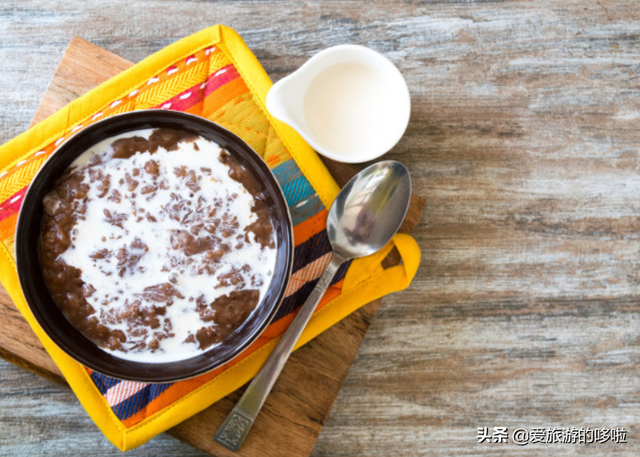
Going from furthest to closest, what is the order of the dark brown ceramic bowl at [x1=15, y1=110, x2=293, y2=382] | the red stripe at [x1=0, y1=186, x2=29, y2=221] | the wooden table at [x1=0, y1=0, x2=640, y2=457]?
1. the wooden table at [x1=0, y1=0, x2=640, y2=457]
2. the red stripe at [x1=0, y1=186, x2=29, y2=221]
3. the dark brown ceramic bowl at [x1=15, y1=110, x2=293, y2=382]

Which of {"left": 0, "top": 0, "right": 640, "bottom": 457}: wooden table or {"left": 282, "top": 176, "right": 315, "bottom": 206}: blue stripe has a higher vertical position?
{"left": 282, "top": 176, "right": 315, "bottom": 206}: blue stripe

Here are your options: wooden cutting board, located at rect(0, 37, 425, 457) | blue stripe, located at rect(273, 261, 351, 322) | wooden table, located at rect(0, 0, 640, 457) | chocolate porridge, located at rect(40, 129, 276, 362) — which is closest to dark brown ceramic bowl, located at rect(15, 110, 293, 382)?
chocolate porridge, located at rect(40, 129, 276, 362)

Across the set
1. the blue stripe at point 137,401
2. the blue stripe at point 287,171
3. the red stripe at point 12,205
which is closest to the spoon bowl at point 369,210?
the blue stripe at point 287,171

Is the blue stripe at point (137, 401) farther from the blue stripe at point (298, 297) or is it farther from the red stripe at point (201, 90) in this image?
the red stripe at point (201, 90)

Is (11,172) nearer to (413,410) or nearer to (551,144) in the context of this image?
(413,410)

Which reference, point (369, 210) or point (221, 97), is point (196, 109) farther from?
point (369, 210)

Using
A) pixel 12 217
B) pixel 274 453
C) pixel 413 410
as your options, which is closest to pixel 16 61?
pixel 12 217

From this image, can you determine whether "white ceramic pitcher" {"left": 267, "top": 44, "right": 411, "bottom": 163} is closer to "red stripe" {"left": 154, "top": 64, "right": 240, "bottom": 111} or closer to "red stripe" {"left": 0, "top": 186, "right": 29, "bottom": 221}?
"red stripe" {"left": 154, "top": 64, "right": 240, "bottom": 111}
